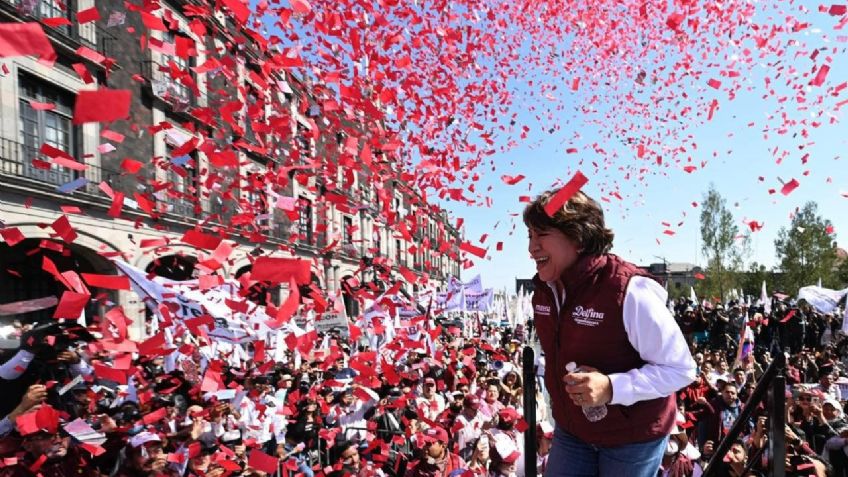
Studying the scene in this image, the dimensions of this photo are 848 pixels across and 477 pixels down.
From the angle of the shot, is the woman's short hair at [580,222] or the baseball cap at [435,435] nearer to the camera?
the woman's short hair at [580,222]

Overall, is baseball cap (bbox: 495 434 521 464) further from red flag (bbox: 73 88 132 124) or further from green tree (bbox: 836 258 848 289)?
green tree (bbox: 836 258 848 289)

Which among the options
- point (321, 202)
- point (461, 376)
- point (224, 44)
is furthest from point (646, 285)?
point (321, 202)

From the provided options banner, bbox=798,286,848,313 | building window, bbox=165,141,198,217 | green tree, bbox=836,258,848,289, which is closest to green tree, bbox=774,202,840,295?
green tree, bbox=836,258,848,289

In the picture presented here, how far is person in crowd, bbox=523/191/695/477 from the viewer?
166cm

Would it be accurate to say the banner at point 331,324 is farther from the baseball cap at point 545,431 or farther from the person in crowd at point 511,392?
the baseball cap at point 545,431

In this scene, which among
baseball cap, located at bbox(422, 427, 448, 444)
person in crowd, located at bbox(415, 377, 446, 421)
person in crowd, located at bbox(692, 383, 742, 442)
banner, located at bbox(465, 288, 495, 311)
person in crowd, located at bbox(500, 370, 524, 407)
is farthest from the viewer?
banner, located at bbox(465, 288, 495, 311)

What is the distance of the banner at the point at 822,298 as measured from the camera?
14.9 metres

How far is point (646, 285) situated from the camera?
5.74 ft

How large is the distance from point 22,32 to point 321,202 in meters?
26.2

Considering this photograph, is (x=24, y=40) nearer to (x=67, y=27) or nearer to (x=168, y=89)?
(x=67, y=27)

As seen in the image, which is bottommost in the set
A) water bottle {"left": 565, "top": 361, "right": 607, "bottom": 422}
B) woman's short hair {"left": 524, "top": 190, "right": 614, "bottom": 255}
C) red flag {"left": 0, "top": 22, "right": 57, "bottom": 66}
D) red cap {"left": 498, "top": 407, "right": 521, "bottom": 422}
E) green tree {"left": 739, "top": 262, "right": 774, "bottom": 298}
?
green tree {"left": 739, "top": 262, "right": 774, "bottom": 298}

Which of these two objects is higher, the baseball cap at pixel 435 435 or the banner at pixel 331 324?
the banner at pixel 331 324

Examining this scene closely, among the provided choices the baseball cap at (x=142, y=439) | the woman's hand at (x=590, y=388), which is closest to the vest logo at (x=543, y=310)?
the woman's hand at (x=590, y=388)

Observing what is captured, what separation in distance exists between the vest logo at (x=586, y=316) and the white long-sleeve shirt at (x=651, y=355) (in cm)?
9
